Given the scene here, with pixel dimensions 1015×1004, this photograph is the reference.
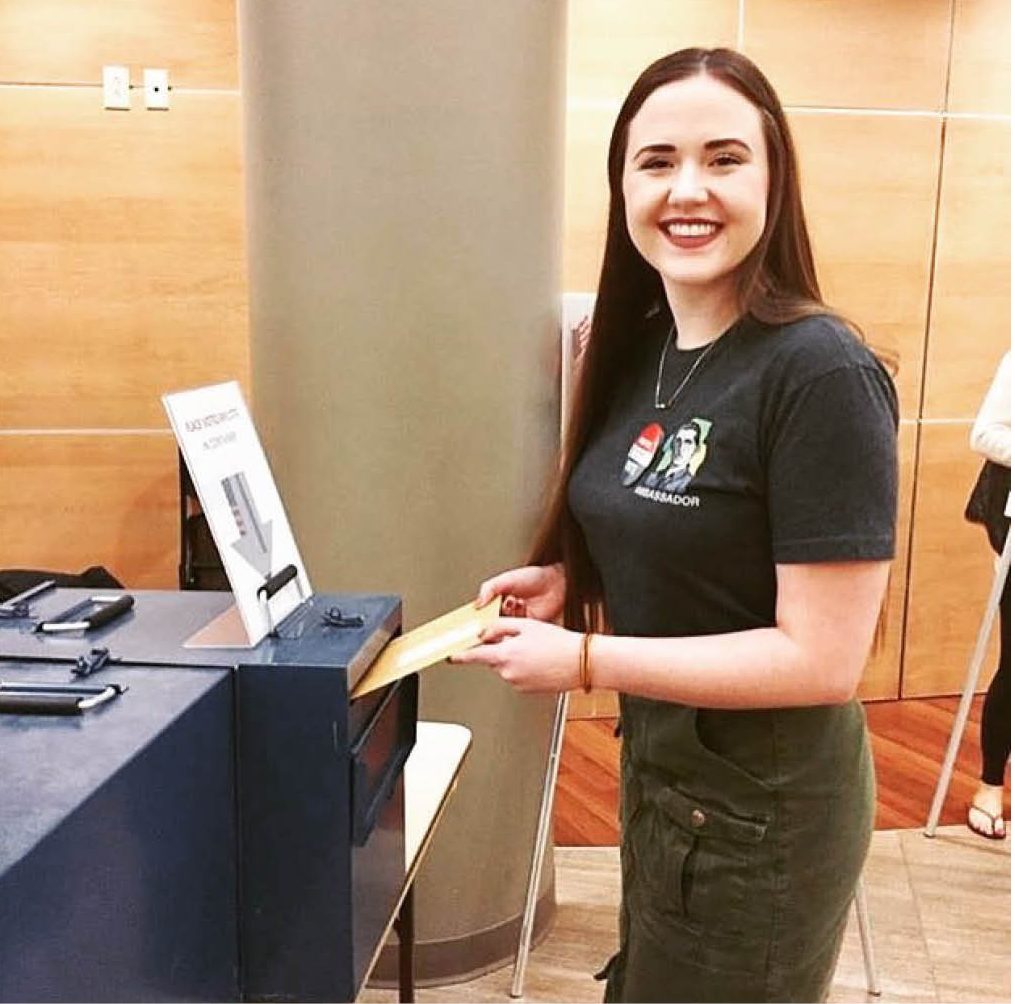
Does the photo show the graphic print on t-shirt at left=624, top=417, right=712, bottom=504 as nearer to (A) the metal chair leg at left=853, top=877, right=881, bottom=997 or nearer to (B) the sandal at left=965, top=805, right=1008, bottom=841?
(A) the metal chair leg at left=853, top=877, right=881, bottom=997

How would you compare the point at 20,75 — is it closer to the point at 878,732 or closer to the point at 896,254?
the point at 896,254

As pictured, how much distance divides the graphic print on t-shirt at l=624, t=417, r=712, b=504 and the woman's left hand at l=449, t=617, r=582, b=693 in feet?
0.56

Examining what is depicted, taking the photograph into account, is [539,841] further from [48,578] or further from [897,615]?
[897,615]

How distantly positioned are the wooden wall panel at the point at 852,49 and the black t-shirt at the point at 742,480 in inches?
110

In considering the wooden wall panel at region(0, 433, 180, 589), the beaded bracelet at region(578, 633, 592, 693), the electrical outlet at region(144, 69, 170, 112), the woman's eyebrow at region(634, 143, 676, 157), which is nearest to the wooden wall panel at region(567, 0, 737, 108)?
the electrical outlet at region(144, 69, 170, 112)

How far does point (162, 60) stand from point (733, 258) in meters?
2.89

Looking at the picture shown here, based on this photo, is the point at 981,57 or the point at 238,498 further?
the point at 981,57

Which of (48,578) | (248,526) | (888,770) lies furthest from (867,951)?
(48,578)

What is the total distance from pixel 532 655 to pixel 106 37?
3.03 m

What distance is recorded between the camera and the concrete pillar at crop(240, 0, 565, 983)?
2027 mm

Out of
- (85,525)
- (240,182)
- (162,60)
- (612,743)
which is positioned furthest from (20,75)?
(612,743)

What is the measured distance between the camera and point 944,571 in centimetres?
407

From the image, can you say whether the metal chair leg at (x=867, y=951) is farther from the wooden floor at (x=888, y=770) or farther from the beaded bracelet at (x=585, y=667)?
the beaded bracelet at (x=585, y=667)

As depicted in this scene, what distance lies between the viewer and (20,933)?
0.67 meters
